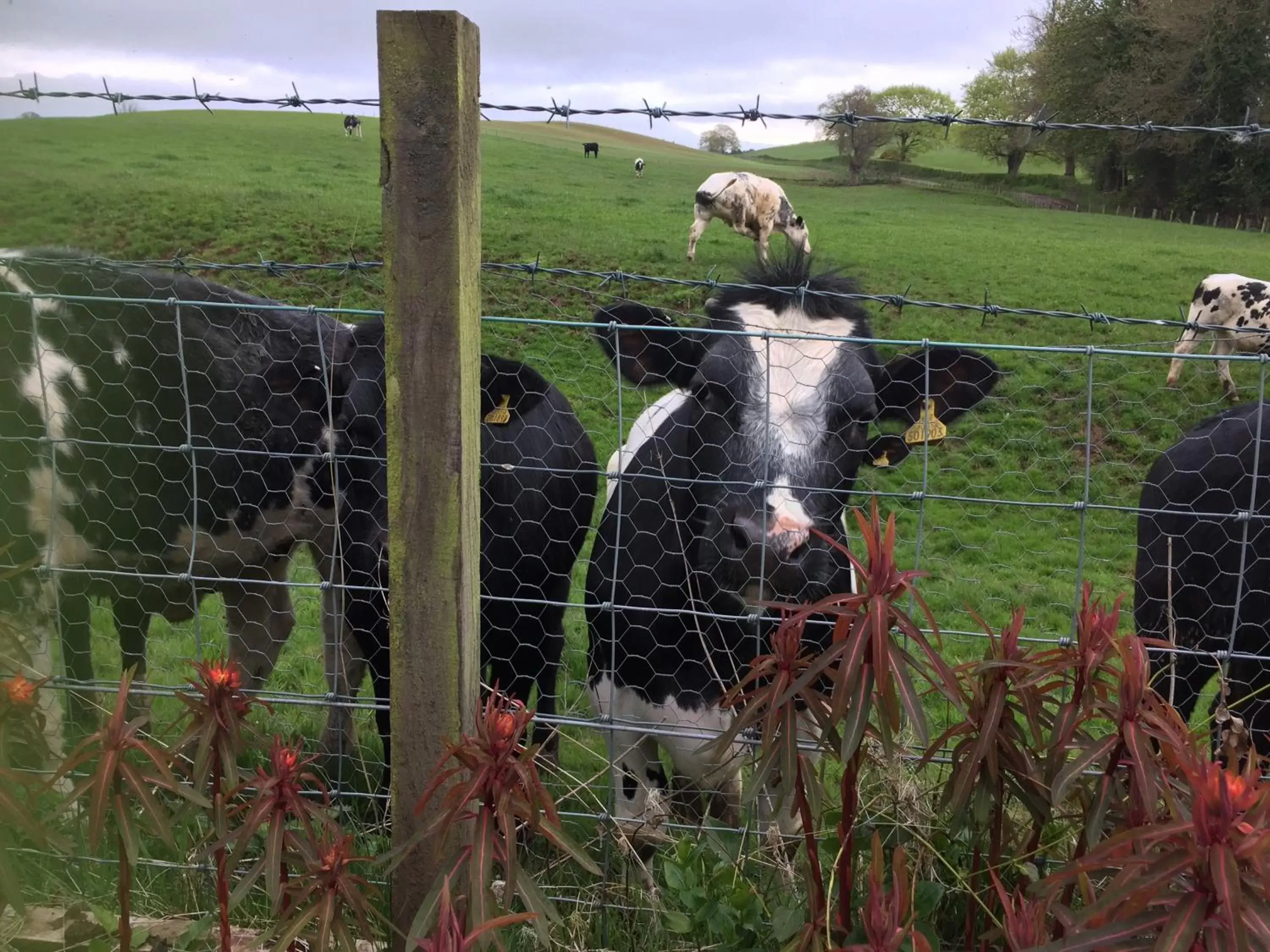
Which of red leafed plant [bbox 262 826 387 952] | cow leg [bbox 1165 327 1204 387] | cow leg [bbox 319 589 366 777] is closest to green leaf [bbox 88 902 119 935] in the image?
red leafed plant [bbox 262 826 387 952]

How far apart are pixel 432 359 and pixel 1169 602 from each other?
161 centimetres

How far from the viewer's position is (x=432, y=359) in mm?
2029

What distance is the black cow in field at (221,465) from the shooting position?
12.5ft

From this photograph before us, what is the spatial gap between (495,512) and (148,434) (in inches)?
57.8

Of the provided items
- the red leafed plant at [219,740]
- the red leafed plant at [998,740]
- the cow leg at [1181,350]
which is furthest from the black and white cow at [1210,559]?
the cow leg at [1181,350]

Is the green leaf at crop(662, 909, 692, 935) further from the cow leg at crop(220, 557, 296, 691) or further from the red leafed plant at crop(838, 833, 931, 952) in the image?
the cow leg at crop(220, 557, 296, 691)

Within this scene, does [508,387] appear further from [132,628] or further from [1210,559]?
[1210,559]

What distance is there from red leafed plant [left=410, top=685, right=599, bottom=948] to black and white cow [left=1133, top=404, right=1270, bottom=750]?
2.71 meters

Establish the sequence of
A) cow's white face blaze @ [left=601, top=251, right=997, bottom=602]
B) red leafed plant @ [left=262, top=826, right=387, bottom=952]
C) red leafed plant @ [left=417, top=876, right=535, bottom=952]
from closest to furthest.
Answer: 1. red leafed plant @ [left=417, top=876, right=535, bottom=952]
2. red leafed plant @ [left=262, top=826, right=387, bottom=952]
3. cow's white face blaze @ [left=601, top=251, right=997, bottom=602]

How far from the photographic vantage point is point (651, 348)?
353 cm

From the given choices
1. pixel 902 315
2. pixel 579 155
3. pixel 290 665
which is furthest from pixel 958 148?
pixel 290 665

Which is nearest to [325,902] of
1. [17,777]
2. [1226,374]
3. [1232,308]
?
[17,777]

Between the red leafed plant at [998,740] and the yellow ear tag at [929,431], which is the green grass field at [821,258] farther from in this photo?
the yellow ear tag at [929,431]

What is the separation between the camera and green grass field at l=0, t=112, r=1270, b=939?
5.69 meters
